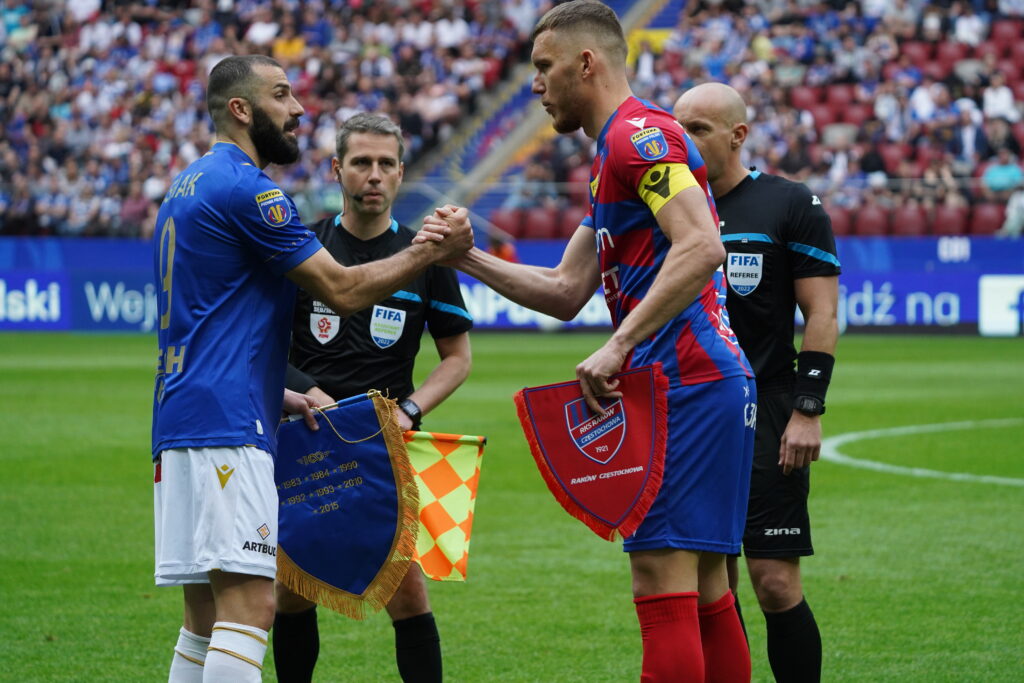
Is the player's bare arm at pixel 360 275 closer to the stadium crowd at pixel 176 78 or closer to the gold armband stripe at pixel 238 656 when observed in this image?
the gold armband stripe at pixel 238 656

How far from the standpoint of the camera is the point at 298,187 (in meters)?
29.1

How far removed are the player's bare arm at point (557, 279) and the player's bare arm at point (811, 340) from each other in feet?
2.78

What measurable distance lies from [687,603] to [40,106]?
3484 centimetres

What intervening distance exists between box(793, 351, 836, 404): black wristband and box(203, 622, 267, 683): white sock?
2.19 metres

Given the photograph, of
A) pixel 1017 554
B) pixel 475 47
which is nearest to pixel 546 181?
pixel 475 47

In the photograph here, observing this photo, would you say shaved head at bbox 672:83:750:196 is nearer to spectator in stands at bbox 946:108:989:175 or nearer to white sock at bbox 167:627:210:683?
white sock at bbox 167:627:210:683

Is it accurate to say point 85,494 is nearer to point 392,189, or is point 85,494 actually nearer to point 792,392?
point 392,189

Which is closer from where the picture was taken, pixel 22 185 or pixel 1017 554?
pixel 1017 554

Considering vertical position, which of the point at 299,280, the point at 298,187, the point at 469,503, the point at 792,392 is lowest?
the point at 469,503

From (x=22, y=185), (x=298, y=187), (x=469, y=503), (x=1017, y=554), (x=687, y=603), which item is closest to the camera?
(x=687, y=603)

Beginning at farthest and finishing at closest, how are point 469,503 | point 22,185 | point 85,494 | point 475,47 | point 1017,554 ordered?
point 475,47 → point 22,185 → point 85,494 → point 1017,554 → point 469,503

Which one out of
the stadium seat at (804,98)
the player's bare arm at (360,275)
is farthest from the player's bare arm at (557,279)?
the stadium seat at (804,98)

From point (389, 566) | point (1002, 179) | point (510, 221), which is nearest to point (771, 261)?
point (389, 566)

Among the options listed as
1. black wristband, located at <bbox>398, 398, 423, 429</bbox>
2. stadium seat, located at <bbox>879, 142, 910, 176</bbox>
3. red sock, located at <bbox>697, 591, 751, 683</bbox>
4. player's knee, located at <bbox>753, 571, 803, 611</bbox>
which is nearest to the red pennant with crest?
red sock, located at <bbox>697, 591, 751, 683</bbox>
